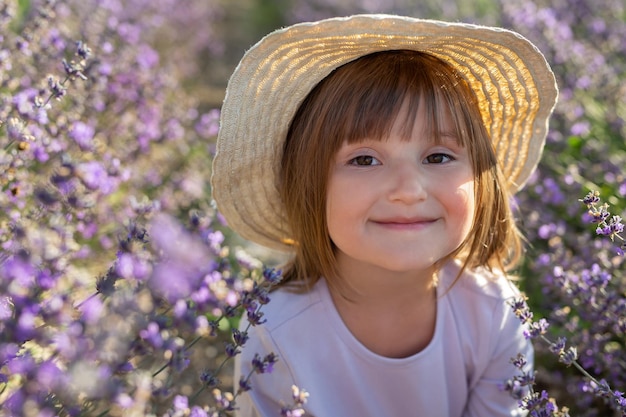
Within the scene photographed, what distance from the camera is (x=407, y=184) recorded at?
180 cm

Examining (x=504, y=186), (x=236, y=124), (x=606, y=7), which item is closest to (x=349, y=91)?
(x=236, y=124)

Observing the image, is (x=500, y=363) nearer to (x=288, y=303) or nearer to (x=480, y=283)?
(x=480, y=283)

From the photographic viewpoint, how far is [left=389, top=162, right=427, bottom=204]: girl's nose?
1.79 meters

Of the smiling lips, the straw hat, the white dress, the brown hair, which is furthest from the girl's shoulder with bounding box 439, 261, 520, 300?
the smiling lips

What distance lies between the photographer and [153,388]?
3.99ft

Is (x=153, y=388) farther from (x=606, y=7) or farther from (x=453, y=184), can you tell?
(x=606, y=7)

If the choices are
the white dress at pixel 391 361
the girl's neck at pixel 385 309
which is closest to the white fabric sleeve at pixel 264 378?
the white dress at pixel 391 361

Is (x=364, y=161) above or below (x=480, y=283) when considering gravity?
above

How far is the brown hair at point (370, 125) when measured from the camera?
6.21 ft

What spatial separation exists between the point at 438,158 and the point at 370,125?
7.6 inches

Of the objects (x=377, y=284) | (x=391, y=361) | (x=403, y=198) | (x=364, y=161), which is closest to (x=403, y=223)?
(x=403, y=198)

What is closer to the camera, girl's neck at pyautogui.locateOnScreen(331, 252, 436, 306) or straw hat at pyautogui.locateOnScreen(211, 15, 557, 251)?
straw hat at pyautogui.locateOnScreen(211, 15, 557, 251)

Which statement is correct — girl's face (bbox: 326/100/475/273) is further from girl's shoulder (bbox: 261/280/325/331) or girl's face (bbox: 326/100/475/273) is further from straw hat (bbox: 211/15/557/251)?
girl's shoulder (bbox: 261/280/325/331)

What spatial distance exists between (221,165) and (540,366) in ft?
4.79
